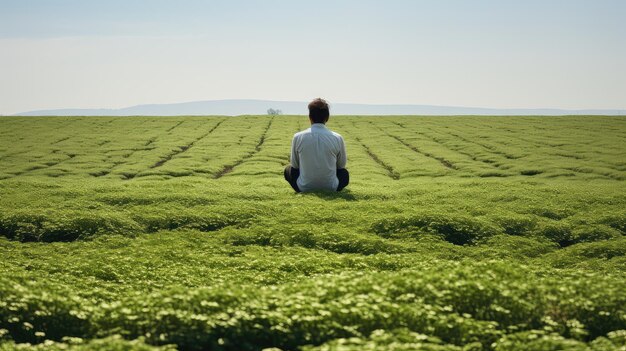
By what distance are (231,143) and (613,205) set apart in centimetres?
3612

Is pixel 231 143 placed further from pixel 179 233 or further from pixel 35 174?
pixel 179 233

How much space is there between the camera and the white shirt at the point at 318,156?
19516mm

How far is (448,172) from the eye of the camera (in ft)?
106

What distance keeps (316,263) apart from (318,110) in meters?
8.05

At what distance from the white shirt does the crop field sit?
30.5 inches

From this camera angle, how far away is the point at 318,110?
19.8 metres

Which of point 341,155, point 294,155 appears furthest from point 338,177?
point 294,155

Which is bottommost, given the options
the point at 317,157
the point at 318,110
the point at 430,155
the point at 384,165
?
the point at 384,165

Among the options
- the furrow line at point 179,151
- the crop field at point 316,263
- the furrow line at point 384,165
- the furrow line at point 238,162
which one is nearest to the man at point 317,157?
the crop field at point 316,263

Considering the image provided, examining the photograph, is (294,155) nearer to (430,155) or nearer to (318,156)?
(318,156)

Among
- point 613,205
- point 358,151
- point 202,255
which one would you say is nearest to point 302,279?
point 202,255

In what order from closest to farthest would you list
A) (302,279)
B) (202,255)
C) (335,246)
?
(302,279), (202,255), (335,246)

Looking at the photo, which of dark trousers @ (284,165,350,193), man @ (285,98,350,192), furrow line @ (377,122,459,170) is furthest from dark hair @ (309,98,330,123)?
furrow line @ (377,122,459,170)

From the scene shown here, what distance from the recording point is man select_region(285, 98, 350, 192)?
1953cm
